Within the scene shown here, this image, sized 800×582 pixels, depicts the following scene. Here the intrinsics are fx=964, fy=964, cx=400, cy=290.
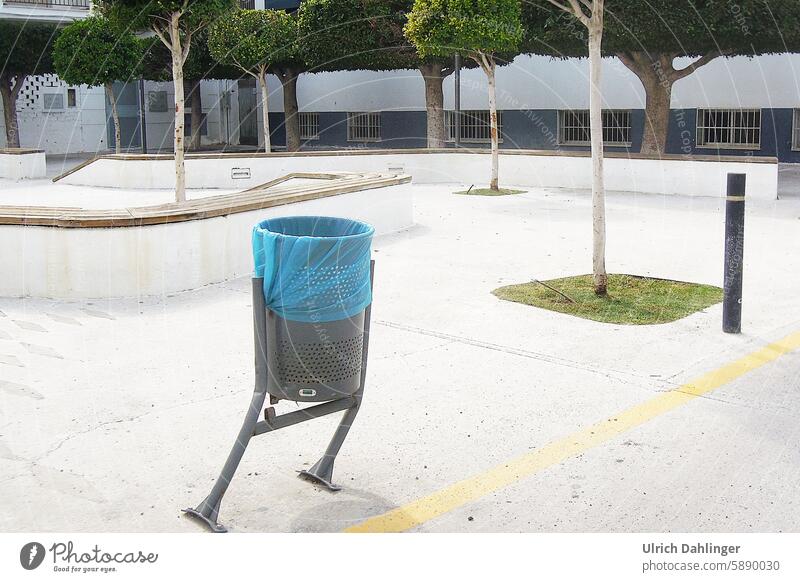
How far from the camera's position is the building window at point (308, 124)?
113 ft

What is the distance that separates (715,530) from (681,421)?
1303mm

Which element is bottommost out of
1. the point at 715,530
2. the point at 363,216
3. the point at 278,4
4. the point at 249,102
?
the point at 715,530

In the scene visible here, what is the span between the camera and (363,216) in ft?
37.3

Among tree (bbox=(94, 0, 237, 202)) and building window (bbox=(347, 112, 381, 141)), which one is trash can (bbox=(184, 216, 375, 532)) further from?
building window (bbox=(347, 112, 381, 141))

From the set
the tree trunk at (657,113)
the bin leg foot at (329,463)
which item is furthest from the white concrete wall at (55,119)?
the bin leg foot at (329,463)

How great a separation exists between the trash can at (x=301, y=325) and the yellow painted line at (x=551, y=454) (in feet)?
1.75

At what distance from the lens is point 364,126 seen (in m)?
33.2

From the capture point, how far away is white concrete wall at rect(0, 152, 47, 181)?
73.5 ft

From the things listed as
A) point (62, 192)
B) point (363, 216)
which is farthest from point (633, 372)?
point (62, 192)

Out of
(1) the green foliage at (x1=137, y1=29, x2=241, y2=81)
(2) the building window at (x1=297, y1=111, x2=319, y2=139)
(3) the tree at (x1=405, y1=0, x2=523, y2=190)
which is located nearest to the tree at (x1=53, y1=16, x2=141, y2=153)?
(1) the green foliage at (x1=137, y1=29, x2=241, y2=81)

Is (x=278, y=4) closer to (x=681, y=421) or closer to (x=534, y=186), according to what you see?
(x=534, y=186)

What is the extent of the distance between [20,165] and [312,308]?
20.7 metres

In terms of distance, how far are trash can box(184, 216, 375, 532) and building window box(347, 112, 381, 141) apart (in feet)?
95.0

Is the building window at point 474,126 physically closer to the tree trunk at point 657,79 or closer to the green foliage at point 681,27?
the green foliage at point 681,27
